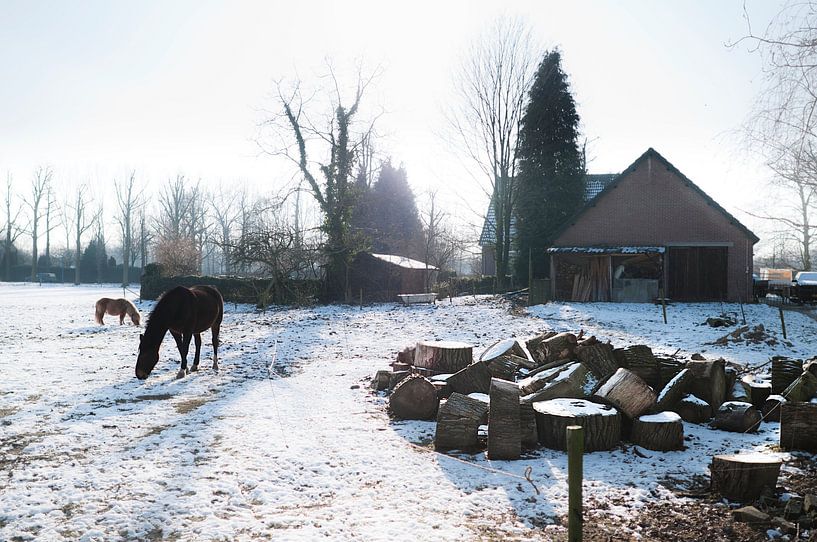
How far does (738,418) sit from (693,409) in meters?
0.53

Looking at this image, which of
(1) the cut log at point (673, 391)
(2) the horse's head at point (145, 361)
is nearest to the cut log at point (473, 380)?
(1) the cut log at point (673, 391)

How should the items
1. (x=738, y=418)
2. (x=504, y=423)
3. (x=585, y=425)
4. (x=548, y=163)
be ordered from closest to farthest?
(x=504, y=423) → (x=585, y=425) → (x=738, y=418) → (x=548, y=163)

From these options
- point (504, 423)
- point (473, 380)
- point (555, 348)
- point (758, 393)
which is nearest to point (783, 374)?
point (758, 393)

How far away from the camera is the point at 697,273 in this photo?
23.9 metres

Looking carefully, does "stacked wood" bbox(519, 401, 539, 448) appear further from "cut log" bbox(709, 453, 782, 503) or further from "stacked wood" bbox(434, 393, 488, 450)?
"cut log" bbox(709, 453, 782, 503)

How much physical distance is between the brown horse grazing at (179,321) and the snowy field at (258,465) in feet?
1.29

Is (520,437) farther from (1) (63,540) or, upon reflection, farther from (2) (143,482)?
(1) (63,540)

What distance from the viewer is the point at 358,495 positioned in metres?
4.62

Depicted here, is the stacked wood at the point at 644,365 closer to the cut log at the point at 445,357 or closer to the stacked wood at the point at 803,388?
the stacked wood at the point at 803,388

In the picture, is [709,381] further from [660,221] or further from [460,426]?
[660,221]

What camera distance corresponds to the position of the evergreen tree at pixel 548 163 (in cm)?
3105

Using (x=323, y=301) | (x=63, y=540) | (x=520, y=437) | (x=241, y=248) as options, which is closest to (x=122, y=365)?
(x=63, y=540)

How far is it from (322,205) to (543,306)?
1293 cm

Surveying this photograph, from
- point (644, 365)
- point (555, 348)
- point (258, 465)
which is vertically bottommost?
point (258, 465)
